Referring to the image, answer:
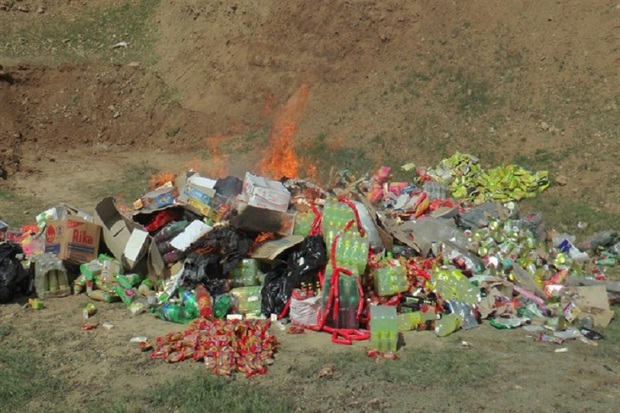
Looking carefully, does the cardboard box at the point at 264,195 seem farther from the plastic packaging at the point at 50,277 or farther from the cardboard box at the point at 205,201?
the plastic packaging at the point at 50,277

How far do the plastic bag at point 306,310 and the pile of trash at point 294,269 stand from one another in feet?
0.04

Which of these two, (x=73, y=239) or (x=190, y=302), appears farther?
(x=73, y=239)

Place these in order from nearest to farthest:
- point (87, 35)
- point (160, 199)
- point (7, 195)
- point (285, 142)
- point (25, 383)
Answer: point (25, 383) < point (160, 199) < point (7, 195) < point (285, 142) < point (87, 35)

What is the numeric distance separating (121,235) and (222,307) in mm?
1845

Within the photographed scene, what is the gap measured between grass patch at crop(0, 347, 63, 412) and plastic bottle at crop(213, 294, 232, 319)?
6.31ft

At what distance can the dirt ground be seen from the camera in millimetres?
6660

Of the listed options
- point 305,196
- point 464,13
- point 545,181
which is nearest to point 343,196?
point 305,196

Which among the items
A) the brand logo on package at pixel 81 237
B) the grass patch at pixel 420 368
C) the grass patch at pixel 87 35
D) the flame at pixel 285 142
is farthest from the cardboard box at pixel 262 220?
the grass patch at pixel 87 35

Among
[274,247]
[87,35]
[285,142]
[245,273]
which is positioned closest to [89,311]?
[245,273]

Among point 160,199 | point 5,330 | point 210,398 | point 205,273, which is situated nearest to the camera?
point 210,398

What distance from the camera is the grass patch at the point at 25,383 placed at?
20.0 feet

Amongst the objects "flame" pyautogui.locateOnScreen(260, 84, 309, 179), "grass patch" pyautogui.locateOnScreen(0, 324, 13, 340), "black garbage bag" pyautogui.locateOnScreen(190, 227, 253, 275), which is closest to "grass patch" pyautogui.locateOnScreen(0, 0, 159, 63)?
"flame" pyautogui.locateOnScreen(260, 84, 309, 179)

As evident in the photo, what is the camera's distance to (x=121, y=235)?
9000 millimetres

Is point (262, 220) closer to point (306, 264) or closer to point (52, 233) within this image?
point (306, 264)
